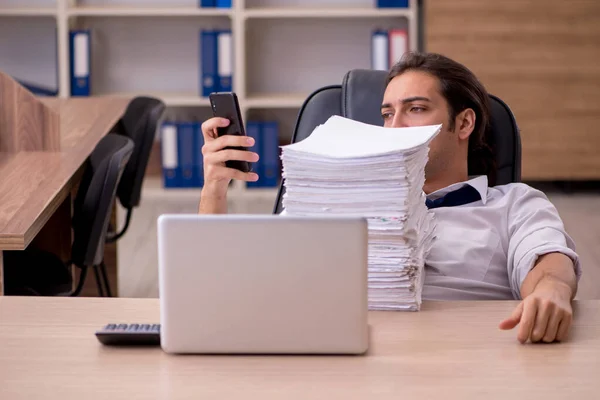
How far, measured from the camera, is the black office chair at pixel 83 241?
2.52 metres

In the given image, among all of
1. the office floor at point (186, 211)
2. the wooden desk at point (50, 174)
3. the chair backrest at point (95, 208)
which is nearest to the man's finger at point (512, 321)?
the wooden desk at point (50, 174)

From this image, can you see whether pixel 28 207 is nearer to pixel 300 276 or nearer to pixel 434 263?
pixel 434 263

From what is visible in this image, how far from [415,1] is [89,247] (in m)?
3.23

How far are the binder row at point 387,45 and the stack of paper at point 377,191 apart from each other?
12.8ft

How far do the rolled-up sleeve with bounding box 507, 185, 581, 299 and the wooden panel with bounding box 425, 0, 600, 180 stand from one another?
3.42 meters

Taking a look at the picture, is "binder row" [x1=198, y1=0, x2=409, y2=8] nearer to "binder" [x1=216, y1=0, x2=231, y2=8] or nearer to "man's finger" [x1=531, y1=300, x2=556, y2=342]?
"binder" [x1=216, y1=0, x2=231, y2=8]

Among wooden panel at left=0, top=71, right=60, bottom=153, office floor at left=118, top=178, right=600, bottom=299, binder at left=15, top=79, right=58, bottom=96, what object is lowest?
office floor at left=118, top=178, right=600, bottom=299

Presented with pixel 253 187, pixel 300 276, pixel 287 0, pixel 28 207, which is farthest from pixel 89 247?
pixel 287 0

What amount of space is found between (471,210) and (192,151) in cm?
356

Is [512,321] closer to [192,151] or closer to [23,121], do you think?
[23,121]

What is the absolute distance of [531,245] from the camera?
5.82 feet

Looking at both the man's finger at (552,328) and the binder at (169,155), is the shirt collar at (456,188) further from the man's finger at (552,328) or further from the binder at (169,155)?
the binder at (169,155)

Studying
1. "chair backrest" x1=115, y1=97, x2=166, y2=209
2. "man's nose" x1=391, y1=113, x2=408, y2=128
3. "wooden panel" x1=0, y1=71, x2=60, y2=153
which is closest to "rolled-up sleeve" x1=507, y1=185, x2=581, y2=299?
"man's nose" x1=391, y1=113, x2=408, y2=128

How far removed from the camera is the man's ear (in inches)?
88.4
